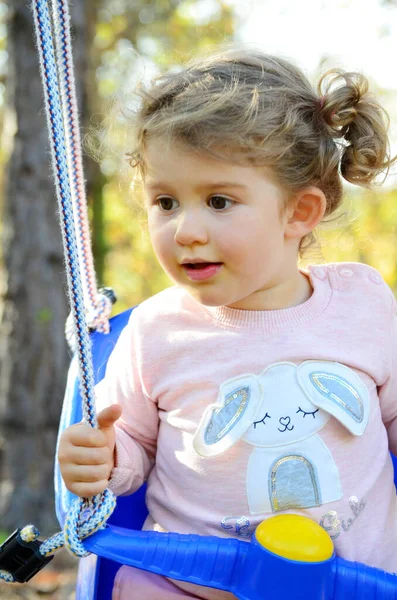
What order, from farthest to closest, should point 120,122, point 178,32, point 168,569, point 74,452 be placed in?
1. point 178,32
2. point 120,122
3. point 74,452
4. point 168,569

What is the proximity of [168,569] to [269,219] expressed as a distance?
55 cm

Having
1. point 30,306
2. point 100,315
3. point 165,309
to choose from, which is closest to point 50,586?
point 30,306

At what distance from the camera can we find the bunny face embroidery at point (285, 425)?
113 centimetres

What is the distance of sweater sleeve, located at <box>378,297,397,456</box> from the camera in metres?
1.27

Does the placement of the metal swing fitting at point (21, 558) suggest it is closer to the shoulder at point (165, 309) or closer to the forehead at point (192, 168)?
the shoulder at point (165, 309)

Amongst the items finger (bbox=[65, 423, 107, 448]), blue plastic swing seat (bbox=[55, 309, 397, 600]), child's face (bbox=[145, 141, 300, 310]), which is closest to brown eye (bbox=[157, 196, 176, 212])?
child's face (bbox=[145, 141, 300, 310])

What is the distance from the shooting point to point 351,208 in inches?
58.7

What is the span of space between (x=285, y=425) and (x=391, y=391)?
24 cm

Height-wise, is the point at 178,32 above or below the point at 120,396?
above

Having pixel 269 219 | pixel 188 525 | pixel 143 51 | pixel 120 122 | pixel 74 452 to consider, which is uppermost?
pixel 143 51

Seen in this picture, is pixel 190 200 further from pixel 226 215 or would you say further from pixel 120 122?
pixel 120 122

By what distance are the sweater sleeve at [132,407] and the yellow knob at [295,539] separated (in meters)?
0.30

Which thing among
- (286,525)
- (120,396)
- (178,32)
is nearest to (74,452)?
(120,396)

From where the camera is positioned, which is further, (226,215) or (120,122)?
(120,122)
